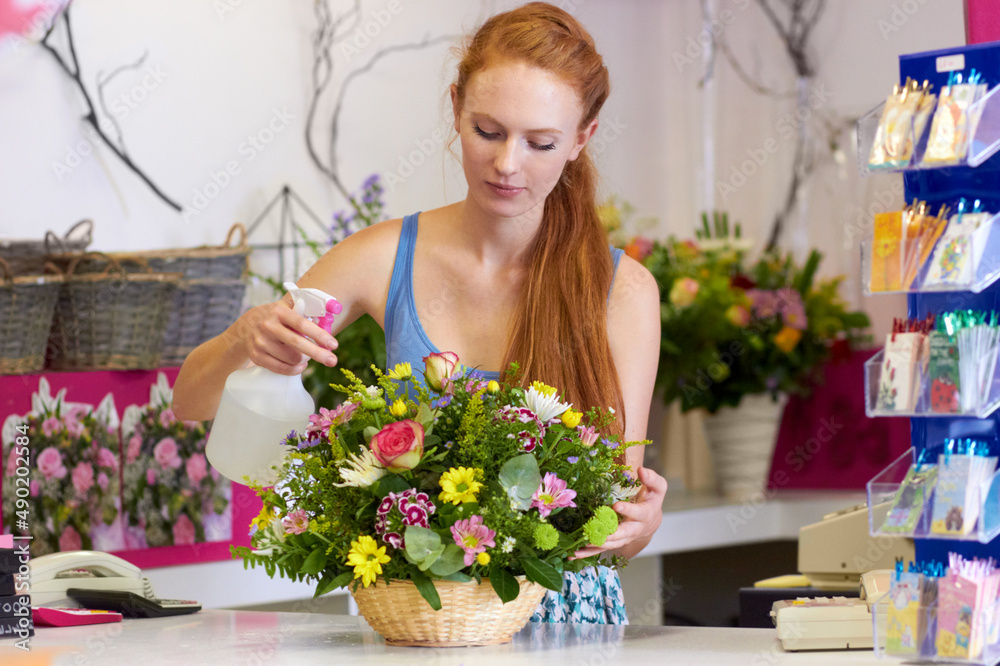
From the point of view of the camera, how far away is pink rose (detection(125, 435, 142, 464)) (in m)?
2.15

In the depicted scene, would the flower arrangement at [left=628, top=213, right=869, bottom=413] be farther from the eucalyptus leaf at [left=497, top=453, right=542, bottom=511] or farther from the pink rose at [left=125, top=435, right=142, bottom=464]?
the eucalyptus leaf at [left=497, top=453, right=542, bottom=511]

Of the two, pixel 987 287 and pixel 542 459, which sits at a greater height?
pixel 987 287

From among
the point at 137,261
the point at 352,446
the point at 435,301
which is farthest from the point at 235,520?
the point at 352,446

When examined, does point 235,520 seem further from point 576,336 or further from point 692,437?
point 692,437

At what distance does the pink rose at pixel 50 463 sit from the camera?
2041 millimetres

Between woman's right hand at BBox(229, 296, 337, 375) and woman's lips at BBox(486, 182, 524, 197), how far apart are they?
0.32 meters

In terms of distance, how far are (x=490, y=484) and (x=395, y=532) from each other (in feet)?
0.33

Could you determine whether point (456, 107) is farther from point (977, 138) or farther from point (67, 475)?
point (67, 475)

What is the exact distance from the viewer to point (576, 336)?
151 centimetres

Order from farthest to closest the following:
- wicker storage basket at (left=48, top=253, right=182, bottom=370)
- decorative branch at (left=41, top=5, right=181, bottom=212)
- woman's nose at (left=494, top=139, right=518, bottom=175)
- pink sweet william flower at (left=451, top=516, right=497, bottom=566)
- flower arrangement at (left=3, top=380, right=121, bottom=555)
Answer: decorative branch at (left=41, top=5, right=181, bottom=212)
wicker storage basket at (left=48, top=253, right=182, bottom=370)
flower arrangement at (left=3, top=380, right=121, bottom=555)
woman's nose at (left=494, top=139, right=518, bottom=175)
pink sweet william flower at (left=451, top=516, right=497, bottom=566)

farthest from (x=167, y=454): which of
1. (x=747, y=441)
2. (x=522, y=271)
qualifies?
(x=747, y=441)

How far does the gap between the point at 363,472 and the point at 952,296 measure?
1.88 feet

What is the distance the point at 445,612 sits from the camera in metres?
1.12

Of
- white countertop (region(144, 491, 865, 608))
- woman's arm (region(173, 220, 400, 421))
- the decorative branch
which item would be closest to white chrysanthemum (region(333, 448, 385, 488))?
woman's arm (region(173, 220, 400, 421))
